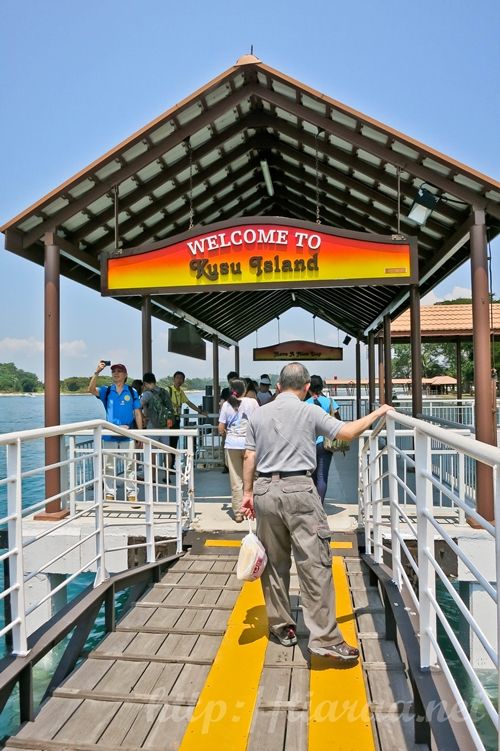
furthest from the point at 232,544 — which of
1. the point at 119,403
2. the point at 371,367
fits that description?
the point at 371,367

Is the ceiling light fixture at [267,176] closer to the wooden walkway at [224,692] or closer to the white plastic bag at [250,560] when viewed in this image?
the wooden walkway at [224,692]

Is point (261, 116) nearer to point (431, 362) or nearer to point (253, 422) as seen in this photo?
point (253, 422)

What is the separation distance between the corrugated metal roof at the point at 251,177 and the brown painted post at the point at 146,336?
4.02 ft

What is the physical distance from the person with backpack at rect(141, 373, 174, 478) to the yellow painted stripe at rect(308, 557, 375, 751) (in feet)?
16.5

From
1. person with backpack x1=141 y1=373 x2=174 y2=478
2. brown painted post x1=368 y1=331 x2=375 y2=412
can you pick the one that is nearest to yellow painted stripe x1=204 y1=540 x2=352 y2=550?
person with backpack x1=141 y1=373 x2=174 y2=478

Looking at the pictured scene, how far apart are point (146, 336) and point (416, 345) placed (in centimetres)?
460

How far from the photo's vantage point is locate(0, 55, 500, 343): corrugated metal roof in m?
6.43

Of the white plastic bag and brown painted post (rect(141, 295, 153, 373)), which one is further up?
brown painted post (rect(141, 295, 153, 373))

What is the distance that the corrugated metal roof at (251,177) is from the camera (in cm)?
643

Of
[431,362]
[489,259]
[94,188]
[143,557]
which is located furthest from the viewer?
[431,362]

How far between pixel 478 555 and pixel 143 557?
3285 millimetres

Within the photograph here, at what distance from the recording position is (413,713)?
2734 mm

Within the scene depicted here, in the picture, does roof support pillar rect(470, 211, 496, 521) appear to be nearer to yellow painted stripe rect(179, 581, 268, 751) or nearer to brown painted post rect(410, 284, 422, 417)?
brown painted post rect(410, 284, 422, 417)

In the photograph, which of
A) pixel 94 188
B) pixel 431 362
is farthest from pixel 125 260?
pixel 431 362
